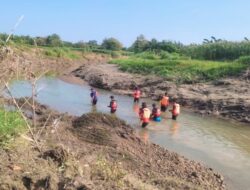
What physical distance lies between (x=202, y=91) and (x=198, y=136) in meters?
10.4

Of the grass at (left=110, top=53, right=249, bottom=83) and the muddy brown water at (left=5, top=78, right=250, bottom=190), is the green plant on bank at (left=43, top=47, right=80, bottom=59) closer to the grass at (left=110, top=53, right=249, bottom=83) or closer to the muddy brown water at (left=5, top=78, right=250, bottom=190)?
the grass at (left=110, top=53, right=249, bottom=83)

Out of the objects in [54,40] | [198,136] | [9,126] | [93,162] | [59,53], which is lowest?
[198,136]

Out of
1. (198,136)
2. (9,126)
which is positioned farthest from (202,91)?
(9,126)

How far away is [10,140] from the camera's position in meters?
9.17

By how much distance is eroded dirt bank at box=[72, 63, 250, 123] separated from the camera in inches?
955

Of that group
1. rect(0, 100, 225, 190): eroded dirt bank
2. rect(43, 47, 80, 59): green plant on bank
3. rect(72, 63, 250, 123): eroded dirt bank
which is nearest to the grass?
rect(72, 63, 250, 123): eroded dirt bank

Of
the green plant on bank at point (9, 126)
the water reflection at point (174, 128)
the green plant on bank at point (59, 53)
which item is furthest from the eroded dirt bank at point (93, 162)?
the green plant on bank at point (59, 53)

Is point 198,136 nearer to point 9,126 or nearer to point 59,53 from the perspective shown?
point 9,126

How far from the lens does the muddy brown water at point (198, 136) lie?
14.1m

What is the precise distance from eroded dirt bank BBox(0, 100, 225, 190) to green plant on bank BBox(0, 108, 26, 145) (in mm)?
172

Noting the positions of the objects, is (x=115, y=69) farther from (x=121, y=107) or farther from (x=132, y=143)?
(x=132, y=143)

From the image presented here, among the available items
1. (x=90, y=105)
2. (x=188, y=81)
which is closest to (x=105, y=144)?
(x=90, y=105)

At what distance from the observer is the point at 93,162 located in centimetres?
977

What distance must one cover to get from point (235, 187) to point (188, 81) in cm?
1953
